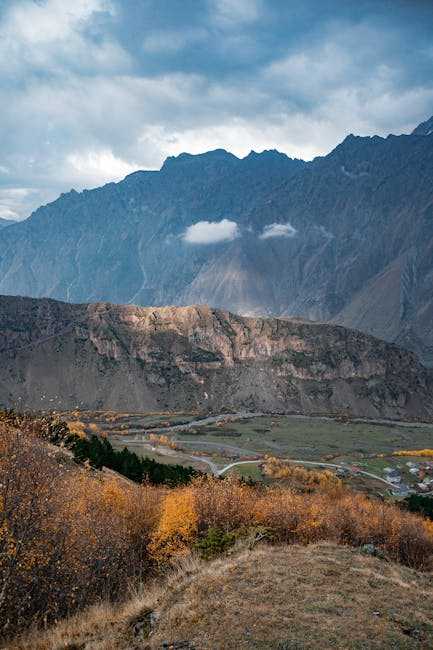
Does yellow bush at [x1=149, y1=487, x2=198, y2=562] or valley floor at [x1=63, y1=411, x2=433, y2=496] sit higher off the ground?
yellow bush at [x1=149, y1=487, x2=198, y2=562]

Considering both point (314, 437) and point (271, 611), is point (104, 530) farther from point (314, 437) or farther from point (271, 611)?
point (314, 437)

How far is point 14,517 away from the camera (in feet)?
50.4

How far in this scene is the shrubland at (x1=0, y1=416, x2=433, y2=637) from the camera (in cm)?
1556

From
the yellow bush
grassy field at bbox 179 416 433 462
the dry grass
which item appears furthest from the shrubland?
grassy field at bbox 179 416 433 462

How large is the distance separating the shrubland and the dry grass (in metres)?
1.62

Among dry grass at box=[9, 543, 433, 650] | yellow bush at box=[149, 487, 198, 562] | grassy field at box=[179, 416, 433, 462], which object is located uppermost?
dry grass at box=[9, 543, 433, 650]

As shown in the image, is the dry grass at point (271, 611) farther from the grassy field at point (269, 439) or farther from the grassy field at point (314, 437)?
the grassy field at point (314, 437)

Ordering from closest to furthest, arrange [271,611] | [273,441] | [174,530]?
[271,611], [174,530], [273,441]

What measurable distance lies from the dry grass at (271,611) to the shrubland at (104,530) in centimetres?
162

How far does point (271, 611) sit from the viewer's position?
13922 mm

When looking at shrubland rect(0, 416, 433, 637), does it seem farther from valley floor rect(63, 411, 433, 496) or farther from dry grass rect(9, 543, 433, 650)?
valley floor rect(63, 411, 433, 496)

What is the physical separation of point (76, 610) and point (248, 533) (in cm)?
992

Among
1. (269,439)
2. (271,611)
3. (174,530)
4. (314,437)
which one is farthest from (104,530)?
(314,437)

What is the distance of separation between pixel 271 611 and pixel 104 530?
407 inches
